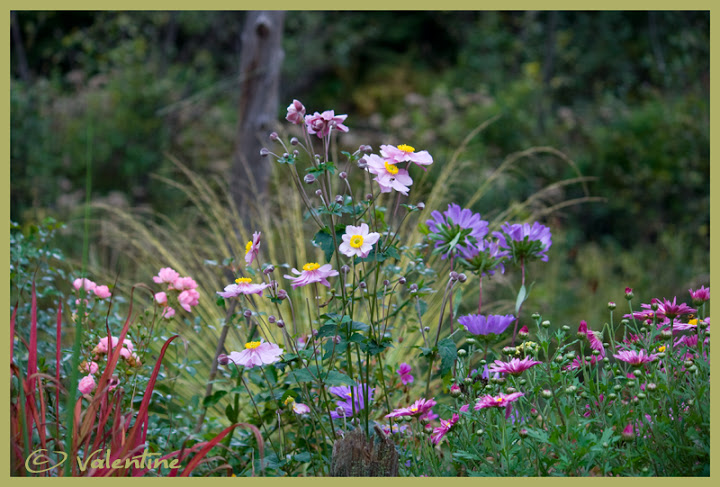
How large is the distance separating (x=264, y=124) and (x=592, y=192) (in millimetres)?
3246

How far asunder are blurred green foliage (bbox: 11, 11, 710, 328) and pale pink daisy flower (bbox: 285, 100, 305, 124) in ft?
8.48

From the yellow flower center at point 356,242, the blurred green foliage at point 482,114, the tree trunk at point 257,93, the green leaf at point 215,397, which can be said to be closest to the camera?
the yellow flower center at point 356,242

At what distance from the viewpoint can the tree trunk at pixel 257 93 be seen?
3729mm

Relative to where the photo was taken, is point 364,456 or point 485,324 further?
point 485,324

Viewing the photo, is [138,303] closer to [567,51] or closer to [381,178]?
[381,178]

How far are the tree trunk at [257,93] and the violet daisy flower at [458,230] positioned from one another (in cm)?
238

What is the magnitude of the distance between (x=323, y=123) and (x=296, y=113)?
5 cm

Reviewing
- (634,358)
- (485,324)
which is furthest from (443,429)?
(634,358)

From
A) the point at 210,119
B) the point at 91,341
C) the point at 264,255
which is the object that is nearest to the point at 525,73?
the point at 210,119

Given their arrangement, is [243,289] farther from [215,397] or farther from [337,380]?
[215,397]

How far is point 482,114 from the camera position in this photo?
5559mm

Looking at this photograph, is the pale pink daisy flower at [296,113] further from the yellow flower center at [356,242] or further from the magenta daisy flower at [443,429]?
the magenta daisy flower at [443,429]

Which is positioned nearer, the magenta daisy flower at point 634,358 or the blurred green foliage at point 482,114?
the magenta daisy flower at point 634,358

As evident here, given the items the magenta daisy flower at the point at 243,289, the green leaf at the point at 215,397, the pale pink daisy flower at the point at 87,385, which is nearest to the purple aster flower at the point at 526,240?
the magenta daisy flower at the point at 243,289
